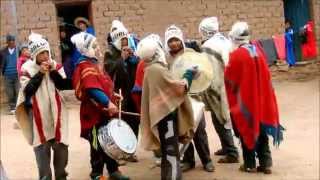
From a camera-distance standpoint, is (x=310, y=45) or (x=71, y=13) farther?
(x=310, y=45)

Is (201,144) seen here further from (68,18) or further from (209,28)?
(68,18)

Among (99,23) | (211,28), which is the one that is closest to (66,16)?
(99,23)

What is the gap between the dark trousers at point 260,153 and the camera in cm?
637

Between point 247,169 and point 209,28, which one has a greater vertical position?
point 209,28

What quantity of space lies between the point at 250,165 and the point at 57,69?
2212 mm

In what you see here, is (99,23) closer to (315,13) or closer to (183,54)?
(315,13)

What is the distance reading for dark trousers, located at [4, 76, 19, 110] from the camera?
484 inches

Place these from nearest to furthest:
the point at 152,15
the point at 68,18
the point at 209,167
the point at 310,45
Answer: the point at 209,167 < the point at 152,15 < the point at 68,18 < the point at 310,45

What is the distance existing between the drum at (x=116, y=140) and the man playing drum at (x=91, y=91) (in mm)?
127

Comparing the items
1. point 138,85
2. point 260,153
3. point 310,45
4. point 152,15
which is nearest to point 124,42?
point 138,85

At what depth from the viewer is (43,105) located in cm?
574

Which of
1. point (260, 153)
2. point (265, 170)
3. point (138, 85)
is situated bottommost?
point (265, 170)

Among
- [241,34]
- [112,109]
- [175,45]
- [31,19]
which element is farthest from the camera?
[31,19]

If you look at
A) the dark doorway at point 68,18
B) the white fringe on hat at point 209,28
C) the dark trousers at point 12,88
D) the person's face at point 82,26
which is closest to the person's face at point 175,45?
the white fringe on hat at point 209,28
